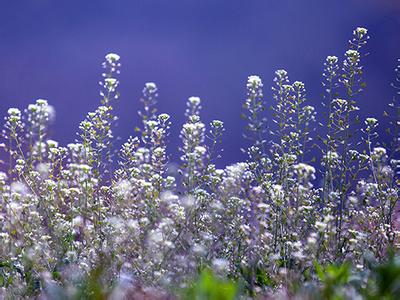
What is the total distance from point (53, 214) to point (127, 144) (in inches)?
36.4

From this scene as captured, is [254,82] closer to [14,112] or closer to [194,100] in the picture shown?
[194,100]

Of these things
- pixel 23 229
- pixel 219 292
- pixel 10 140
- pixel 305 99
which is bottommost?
pixel 219 292

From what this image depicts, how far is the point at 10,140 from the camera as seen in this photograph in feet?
13.7

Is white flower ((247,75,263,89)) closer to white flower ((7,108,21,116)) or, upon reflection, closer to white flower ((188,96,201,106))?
white flower ((188,96,201,106))

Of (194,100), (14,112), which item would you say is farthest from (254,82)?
(14,112)

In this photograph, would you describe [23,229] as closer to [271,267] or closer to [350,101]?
[271,267]

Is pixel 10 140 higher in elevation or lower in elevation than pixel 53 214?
higher

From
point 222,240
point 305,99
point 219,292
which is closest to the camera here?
point 219,292

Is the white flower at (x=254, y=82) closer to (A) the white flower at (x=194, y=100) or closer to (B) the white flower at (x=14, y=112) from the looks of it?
(A) the white flower at (x=194, y=100)

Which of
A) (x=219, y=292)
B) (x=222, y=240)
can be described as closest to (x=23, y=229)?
(x=222, y=240)

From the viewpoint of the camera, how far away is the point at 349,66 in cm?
479

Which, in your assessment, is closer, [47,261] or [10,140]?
[47,261]

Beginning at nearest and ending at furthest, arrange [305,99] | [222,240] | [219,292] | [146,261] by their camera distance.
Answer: [219,292]
[146,261]
[222,240]
[305,99]

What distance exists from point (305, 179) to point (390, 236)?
98 centimetres
